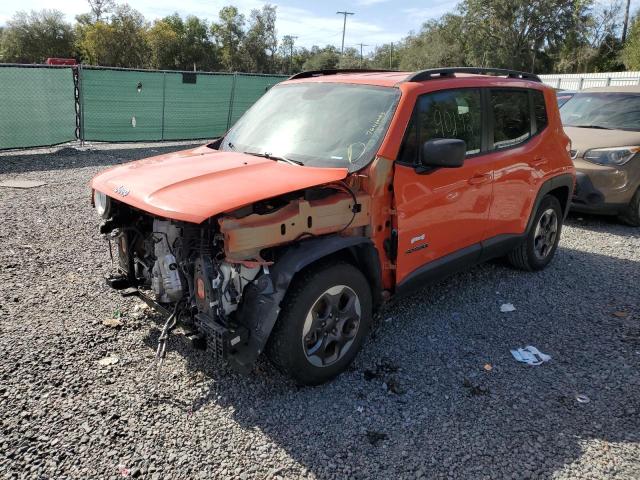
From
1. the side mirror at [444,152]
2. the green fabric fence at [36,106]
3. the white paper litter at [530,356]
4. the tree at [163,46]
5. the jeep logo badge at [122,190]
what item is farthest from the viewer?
the tree at [163,46]

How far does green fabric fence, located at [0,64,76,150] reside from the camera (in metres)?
11.0

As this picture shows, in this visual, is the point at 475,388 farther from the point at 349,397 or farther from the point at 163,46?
the point at 163,46

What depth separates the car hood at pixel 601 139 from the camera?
7121mm

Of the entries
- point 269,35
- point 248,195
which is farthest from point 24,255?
point 269,35

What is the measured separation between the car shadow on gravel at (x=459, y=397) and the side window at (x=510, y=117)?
4.94 feet

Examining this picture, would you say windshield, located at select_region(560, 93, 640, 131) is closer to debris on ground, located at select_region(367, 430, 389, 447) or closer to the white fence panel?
debris on ground, located at select_region(367, 430, 389, 447)

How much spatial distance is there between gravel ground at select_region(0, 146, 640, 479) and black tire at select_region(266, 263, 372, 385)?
0.55 feet

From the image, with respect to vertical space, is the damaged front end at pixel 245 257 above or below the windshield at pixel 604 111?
below

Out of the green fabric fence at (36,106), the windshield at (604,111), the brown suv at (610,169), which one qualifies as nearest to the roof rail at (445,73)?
the brown suv at (610,169)

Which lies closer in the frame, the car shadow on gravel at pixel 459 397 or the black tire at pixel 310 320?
the car shadow on gravel at pixel 459 397

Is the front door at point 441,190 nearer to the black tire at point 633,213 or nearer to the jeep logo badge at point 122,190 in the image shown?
the jeep logo badge at point 122,190

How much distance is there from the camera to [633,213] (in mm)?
7238

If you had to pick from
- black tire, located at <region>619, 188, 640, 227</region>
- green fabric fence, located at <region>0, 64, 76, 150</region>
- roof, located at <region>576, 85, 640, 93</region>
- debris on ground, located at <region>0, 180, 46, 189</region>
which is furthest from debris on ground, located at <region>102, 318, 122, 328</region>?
green fabric fence, located at <region>0, 64, 76, 150</region>

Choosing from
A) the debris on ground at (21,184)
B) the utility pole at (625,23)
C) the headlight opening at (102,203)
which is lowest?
the debris on ground at (21,184)
